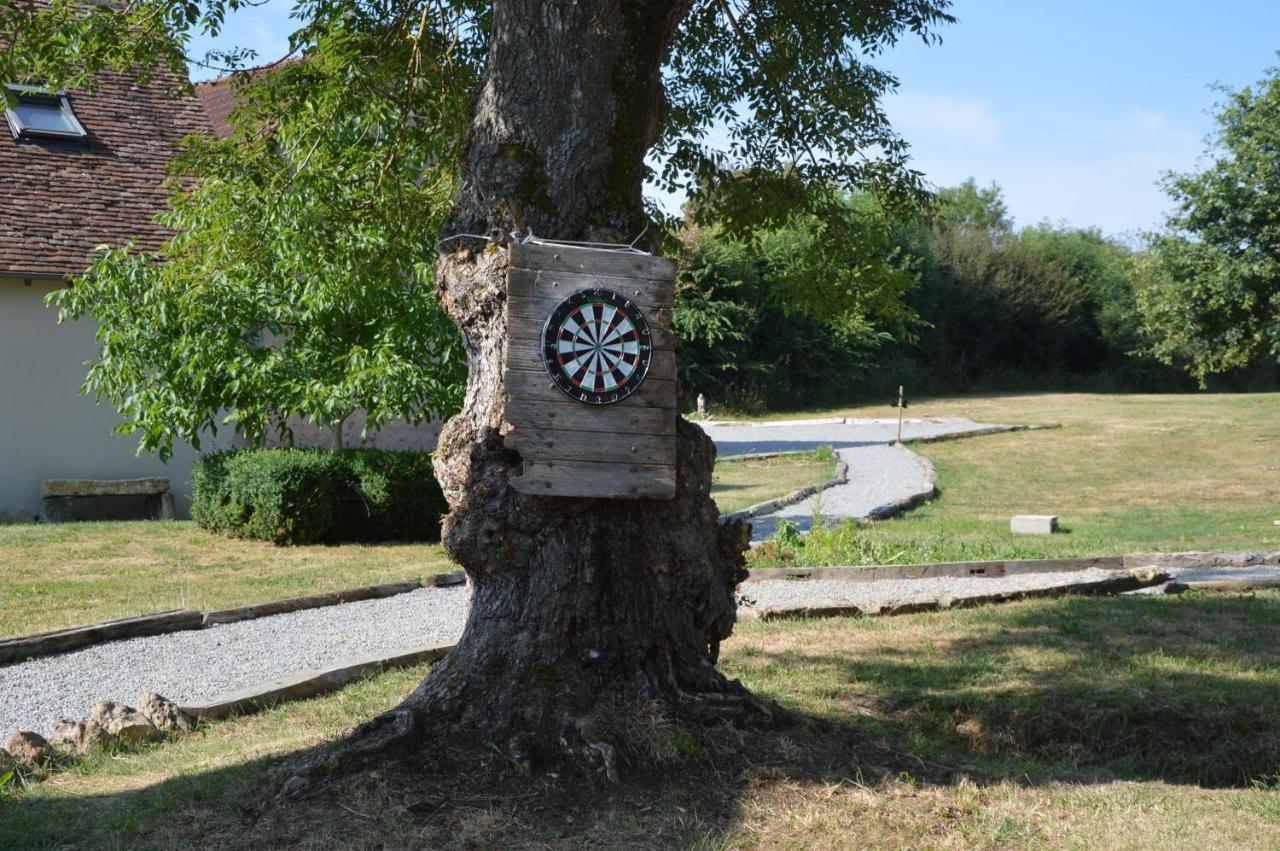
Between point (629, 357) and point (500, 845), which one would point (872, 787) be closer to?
point (500, 845)

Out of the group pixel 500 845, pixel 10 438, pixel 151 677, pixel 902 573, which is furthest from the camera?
pixel 10 438

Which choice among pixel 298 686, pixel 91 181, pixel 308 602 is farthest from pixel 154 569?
pixel 91 181

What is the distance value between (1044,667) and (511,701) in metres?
4.06

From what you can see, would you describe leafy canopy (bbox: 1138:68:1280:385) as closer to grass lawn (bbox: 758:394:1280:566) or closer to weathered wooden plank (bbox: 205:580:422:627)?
grass lawn (bbox: 758:394:1280:566)

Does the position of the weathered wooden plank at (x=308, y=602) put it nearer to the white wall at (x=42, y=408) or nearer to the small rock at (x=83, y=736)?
the small rock at (x=83, y=736)

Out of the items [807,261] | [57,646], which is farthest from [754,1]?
[57,646]

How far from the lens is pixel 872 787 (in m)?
5.10

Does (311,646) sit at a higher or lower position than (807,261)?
lower

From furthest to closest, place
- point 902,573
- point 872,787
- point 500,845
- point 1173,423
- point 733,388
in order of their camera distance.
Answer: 1. point 733,388
2. point 1173,423
3. point 902,573
4. point 872,787
5. point 500,845

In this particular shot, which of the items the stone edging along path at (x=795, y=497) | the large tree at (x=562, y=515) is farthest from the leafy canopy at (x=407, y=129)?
the stone edging along path at (x=795, y=497)

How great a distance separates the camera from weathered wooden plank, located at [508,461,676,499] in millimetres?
5203

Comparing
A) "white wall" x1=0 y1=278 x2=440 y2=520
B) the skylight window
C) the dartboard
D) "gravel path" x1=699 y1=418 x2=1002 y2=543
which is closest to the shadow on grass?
the dartboard

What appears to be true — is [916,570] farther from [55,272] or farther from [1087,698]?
[55,272]

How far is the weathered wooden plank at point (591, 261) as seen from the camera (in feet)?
17.3
